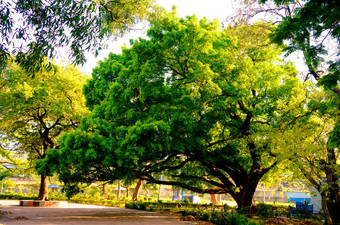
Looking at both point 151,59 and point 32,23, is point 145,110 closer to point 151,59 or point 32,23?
point 151,59

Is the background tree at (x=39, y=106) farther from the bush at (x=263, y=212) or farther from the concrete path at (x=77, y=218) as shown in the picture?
the bush at (x=263, y=212)

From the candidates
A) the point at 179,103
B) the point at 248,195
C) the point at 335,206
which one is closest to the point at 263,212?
the point at 248,195

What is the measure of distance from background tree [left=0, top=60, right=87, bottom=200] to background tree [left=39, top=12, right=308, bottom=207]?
6268 mm

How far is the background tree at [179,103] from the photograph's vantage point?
38.0 ft

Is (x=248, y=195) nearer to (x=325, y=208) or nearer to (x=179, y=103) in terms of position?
(x=325, y=208)

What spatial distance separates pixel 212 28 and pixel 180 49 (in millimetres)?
3004

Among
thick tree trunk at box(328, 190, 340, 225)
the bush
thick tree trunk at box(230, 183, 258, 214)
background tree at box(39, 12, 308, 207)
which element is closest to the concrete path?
background tree at box(39, 12, 308, 207)

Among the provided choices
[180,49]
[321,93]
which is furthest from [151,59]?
[321,93]

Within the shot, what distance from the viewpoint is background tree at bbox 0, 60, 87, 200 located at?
→ 18.5m

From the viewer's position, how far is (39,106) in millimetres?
20031

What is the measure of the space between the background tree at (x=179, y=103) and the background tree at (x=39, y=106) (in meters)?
6.27

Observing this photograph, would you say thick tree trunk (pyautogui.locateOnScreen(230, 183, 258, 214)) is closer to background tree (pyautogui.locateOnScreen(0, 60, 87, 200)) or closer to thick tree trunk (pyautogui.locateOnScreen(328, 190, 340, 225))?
thick tree trunk (pyautogui.locateOnScreen(328, 190, 340, 225))

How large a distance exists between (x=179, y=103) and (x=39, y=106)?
12281 mm

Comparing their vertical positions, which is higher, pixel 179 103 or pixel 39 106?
pixel 39 106
